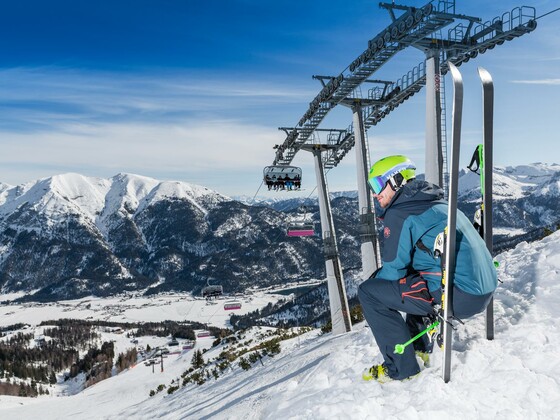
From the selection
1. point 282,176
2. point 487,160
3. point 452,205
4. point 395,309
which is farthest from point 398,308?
point 282,176

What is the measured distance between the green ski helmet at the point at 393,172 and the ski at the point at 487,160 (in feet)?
3.01

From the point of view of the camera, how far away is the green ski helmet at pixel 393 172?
528cm

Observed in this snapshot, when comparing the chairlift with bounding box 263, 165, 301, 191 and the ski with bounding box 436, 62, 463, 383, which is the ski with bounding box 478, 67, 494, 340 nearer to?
the ski with bounding box 436, 62, 463, 383

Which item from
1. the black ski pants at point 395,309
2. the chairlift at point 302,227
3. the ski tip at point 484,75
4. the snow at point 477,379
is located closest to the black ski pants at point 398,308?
the black ski pants at point 395,309

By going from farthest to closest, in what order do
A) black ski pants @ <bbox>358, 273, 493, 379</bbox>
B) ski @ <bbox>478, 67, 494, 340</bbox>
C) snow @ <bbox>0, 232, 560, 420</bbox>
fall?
black ski pants @ <bbox>358, 273, 493, 379</bbox>, snow @ <bbox>0, 232, 560, 420</bbox>, ski @ <bbox>478, 67, 494, 340</bbox>

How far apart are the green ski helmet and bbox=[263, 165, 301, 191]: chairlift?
2106 cm

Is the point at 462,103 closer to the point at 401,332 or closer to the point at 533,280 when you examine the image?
the point at 401,332

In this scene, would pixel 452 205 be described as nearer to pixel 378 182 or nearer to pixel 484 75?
pixel 378 182

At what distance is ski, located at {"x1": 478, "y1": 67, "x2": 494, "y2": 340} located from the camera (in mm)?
4738

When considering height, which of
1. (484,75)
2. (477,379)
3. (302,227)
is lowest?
(302,227)

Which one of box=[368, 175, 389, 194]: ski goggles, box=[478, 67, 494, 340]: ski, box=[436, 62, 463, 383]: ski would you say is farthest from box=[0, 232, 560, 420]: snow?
box=[368, 175, 389, 194]: ski goggles

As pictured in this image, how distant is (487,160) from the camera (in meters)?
5.22

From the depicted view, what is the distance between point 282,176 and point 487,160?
71.1 ft

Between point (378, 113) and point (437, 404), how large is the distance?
60.4 feet
